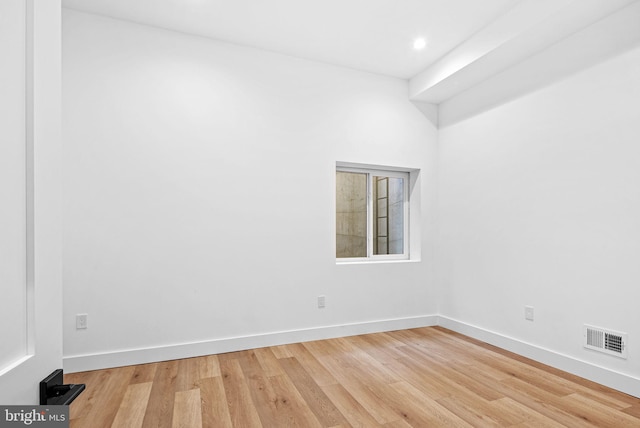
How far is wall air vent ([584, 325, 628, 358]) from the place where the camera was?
7.29 feet

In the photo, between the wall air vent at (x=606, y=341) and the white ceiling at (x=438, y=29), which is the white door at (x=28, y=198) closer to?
the white ceiling at (x=438, y=29)

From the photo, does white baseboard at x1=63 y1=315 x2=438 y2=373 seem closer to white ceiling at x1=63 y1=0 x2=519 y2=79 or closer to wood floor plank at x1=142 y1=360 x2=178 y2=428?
wood floor plank at x1=142 y1=360 x2=178 y2=428

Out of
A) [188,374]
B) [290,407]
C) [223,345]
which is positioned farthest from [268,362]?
[290,407]

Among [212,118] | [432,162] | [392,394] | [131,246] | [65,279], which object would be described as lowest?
[392,394]

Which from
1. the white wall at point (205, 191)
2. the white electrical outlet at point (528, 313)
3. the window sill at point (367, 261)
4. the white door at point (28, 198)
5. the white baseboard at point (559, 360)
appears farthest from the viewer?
the window sill at point (367, 261)

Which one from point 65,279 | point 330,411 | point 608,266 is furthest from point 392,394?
point 65,279

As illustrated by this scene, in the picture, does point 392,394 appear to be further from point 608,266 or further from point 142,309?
point 142,309

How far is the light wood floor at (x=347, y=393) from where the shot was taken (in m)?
1.90

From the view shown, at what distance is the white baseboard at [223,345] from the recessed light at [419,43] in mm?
2761


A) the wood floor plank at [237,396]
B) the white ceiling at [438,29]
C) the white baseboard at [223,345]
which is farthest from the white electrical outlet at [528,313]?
the wood floor plank at [237,396]

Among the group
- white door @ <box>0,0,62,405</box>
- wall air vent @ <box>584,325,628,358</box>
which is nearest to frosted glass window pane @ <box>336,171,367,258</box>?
wall air vent @ <box>584,325,628,358</box>

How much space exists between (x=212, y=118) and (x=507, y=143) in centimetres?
270

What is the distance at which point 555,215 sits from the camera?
2646mm

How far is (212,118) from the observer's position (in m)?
2.99
